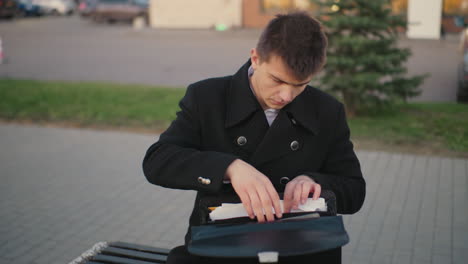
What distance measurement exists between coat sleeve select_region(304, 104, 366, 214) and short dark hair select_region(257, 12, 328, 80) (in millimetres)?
472

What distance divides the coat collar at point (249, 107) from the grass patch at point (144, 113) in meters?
5.54

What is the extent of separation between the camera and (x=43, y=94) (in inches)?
440

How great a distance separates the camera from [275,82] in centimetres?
220

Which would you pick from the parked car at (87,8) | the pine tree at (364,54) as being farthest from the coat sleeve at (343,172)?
the parked car at (87,8)

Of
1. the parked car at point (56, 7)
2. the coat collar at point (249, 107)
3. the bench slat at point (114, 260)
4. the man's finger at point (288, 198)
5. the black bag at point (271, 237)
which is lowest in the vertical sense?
the bench slat at point (114, 260)

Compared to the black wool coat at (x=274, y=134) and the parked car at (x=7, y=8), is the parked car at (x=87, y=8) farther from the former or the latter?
the black wool coat at (x=274, y=134)

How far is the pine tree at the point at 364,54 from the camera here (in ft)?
28.2

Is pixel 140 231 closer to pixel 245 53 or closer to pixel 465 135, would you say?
pixel 465 135

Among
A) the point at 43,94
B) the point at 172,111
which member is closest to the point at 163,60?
the point at 43,94

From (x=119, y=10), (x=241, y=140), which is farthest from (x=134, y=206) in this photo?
(x=119, y=10)

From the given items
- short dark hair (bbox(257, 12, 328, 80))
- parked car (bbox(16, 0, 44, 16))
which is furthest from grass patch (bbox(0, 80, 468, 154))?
parked car (bbox(16, 0, 44, 16))

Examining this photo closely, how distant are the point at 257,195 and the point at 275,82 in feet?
1.50

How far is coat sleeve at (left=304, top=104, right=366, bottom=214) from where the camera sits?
240 cm

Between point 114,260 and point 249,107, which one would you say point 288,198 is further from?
point 114,260
